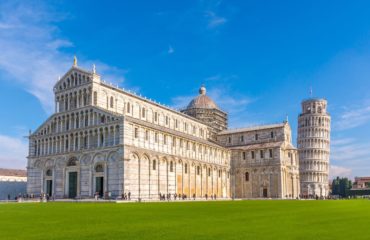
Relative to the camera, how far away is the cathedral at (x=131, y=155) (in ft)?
183

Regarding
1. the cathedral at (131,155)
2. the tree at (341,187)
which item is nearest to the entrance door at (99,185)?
the cathedral at (131,155)

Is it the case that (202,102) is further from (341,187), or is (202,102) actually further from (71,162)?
(341,187)

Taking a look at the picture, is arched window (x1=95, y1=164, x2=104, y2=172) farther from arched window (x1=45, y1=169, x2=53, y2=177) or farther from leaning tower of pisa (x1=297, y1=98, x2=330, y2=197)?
leaning tower of pisa (x1=297, y1=98, x2=330, y2=197)

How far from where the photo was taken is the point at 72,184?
197 feet

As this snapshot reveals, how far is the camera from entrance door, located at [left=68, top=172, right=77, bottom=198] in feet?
194

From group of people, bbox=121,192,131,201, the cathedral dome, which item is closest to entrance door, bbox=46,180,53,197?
group of people, bbox=121,192,131,201

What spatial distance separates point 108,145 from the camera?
184 ft

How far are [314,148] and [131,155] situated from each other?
238 feet

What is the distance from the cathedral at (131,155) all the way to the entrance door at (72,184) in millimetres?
147

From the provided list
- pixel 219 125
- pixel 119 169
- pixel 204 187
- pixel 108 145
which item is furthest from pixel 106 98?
pixel 219 125

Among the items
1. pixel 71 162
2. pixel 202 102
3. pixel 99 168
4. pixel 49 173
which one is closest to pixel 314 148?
pixel 202 102

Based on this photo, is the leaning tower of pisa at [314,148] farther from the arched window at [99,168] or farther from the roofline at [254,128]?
the arched window at [99,168]

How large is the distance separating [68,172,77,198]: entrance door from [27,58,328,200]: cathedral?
147mm

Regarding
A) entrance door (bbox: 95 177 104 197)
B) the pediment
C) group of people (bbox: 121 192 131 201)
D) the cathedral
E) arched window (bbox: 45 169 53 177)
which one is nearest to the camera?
group of people (bbox: 121 192 131 201)
